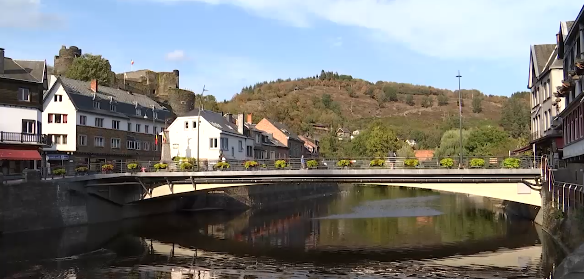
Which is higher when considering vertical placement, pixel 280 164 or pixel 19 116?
pixel 19 116

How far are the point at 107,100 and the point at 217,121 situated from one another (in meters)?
15.2

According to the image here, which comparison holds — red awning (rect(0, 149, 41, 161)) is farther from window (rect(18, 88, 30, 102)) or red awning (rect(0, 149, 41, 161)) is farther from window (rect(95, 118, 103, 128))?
window (rect(95, 118, 103, 128))

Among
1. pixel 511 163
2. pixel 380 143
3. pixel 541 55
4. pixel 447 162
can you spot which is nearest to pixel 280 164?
pixel 447 162

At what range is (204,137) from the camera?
70.8 metres

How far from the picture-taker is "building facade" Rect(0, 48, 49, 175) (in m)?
47.6

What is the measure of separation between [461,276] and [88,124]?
48368 mm

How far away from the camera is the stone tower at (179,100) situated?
327 feet

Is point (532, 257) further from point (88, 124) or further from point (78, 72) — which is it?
point (78, 72)

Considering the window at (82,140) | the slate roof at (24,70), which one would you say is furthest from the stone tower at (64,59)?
the slate roof at (24,70)

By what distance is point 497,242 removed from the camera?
125 feet

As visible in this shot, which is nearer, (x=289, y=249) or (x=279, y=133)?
(x=289, y=249)

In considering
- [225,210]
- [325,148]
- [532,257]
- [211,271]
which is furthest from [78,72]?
[532,257]

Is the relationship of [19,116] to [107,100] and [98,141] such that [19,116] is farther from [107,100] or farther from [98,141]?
[107,100]

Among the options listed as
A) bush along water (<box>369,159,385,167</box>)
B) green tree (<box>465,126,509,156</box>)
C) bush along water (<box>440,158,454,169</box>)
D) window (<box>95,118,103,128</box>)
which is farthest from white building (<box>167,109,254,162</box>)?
green tree (<box>465,126,509,156</box>)
